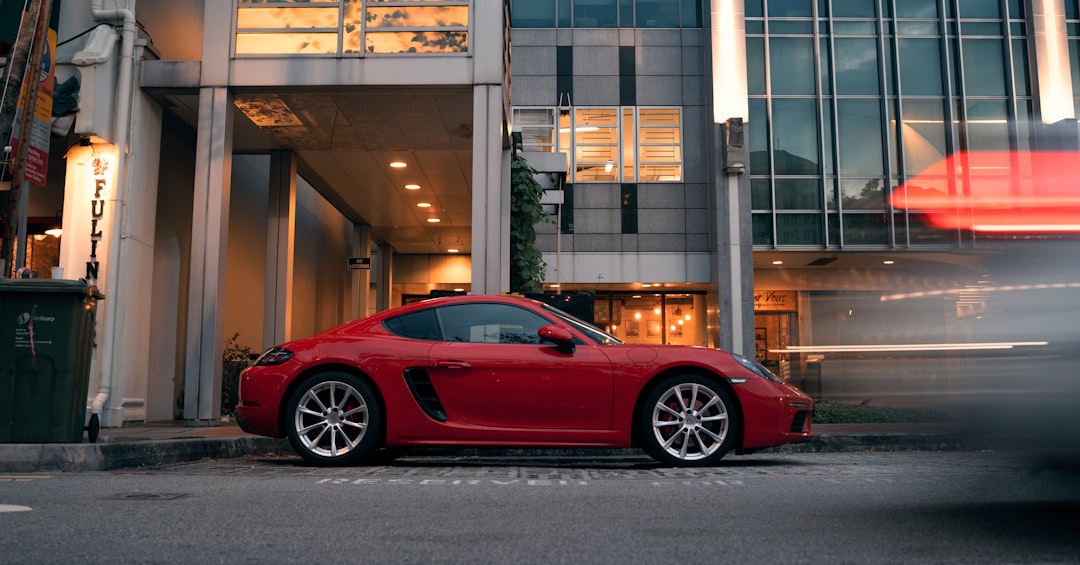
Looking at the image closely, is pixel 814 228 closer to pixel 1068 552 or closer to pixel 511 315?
pixel 511 315

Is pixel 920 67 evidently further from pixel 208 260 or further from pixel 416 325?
pixel 416 325

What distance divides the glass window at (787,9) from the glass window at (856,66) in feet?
3.28

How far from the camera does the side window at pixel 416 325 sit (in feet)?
21.8

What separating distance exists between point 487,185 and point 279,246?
486 cm

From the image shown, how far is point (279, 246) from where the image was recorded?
14.5 m

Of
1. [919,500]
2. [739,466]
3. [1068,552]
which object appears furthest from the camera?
[739,466]

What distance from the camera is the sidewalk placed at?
621 centimetres

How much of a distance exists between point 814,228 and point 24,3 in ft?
52.7

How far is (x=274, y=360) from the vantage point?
6.64 m

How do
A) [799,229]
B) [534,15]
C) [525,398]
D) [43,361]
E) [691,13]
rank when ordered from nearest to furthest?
[525,398] < [43,361] < [799,229] < [691,13] < [534,15]

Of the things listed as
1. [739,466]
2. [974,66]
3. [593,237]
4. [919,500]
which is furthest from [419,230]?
[919,500]

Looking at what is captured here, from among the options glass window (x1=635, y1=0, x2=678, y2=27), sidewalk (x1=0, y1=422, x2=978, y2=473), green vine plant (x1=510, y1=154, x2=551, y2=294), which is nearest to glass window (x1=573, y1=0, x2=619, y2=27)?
glass window (x1=635, y1=0, x2=678, y2=27)

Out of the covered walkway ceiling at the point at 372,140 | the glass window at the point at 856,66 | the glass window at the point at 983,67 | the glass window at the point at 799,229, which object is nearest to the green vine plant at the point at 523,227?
the covered walkway ceiling at the point at 372,140

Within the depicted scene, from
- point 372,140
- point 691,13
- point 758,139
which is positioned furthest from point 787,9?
point 372,140
